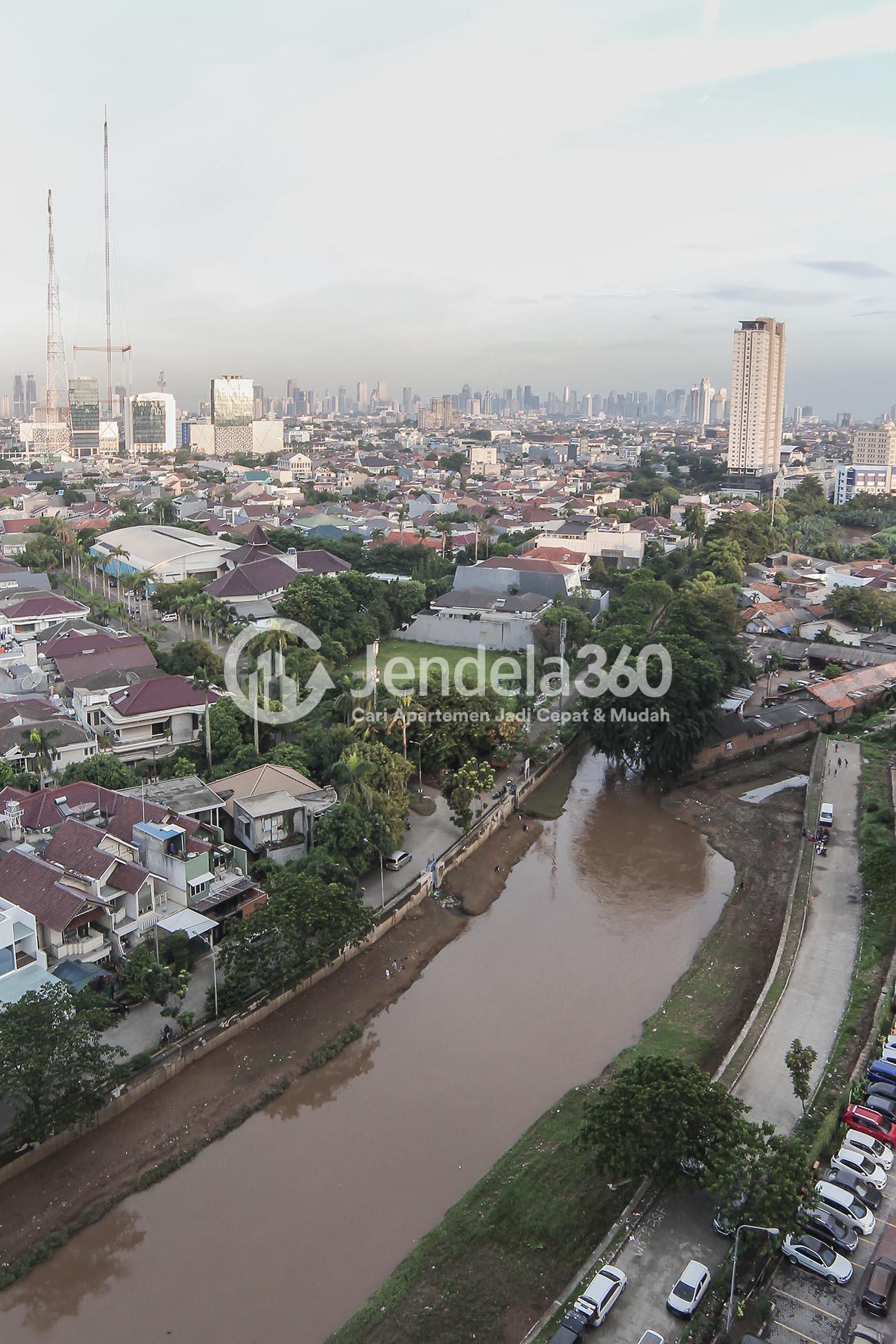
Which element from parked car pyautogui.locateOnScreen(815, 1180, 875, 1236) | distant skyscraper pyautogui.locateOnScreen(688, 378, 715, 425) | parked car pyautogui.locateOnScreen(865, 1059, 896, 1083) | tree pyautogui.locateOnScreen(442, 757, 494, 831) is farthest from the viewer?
distant skyscraper pyautogui.locateOnScreen(688, 378, 715, 425)

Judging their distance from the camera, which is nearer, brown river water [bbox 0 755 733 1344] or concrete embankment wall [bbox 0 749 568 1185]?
brown river water [bbox 0 755 733 1344]

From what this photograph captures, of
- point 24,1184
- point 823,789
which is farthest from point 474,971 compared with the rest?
point 823,789

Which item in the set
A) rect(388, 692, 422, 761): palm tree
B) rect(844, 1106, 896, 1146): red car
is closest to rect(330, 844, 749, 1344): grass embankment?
rect(844, 1106, 896, 1146): red car

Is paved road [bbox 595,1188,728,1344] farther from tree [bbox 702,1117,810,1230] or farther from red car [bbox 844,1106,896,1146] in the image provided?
red car [bbox 844,1106,896,1146]

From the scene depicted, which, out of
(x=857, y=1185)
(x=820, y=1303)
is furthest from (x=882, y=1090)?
(x=820, y=1303)

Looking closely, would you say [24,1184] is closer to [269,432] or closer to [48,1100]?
[48,1100]
